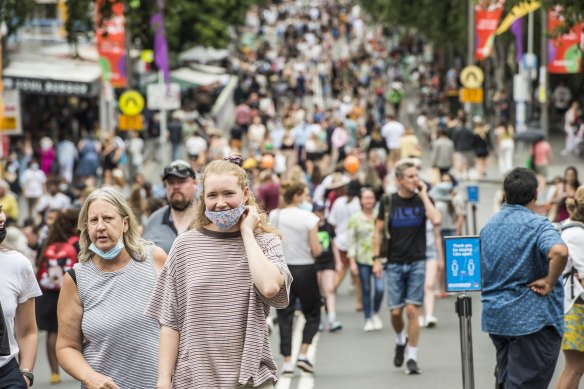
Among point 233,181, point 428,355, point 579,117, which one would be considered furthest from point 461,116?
point 233,181

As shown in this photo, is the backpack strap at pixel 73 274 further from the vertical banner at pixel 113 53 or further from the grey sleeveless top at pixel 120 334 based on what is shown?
the vertical banner at pixel 113 53

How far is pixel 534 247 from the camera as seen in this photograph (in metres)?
Answer: 8.29

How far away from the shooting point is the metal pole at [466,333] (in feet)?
28.7

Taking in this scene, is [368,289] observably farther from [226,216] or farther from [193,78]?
[193,78]

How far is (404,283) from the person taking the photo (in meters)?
13.0

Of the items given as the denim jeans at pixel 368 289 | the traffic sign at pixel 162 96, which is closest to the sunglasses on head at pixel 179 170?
the denim jeans at pixel 368 289

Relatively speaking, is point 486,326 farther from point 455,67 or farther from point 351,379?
point 455,67

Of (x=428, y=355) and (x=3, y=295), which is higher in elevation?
(x=3, y=295)

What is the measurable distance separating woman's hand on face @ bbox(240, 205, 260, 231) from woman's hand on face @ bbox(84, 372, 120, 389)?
109cm

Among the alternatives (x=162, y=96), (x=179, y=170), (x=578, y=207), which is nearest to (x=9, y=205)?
(x=162, y=96)

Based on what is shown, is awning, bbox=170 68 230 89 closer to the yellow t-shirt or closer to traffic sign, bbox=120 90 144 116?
traffic sign, bbox=120 90 144 116

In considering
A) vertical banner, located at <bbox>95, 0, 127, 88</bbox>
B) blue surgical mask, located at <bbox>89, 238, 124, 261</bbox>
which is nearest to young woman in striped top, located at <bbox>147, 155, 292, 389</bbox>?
blue surgical mask, located at <bbox>89, 238, 124, 261</bbox>

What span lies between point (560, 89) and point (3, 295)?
41513 millimetres

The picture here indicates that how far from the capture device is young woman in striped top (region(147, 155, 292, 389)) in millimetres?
5707
